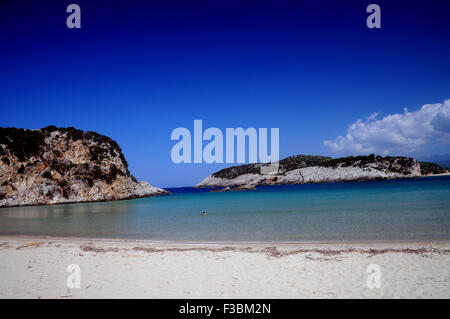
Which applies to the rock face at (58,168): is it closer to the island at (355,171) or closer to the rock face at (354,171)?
the island at (355,171)

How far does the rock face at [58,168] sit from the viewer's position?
52.8 m

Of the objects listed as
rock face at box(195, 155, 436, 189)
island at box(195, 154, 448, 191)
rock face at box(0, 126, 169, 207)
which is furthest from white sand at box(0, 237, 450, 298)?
rock face at box(195, 155, 436, 189)

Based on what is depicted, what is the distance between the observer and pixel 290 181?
427 feet

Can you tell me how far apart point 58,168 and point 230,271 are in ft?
194

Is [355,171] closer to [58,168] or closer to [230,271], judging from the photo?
[58,168]

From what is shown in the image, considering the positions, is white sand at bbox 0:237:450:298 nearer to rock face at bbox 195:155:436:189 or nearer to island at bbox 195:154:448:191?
island at bbox 195:154:448:191

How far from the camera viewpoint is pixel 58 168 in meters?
56.6

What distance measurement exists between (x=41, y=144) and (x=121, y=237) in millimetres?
54059

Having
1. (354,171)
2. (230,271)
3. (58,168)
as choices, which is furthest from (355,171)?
(230,271)

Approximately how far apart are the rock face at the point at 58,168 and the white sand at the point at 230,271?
48.4 metres

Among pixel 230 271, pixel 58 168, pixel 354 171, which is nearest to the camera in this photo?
pixel 230 271
